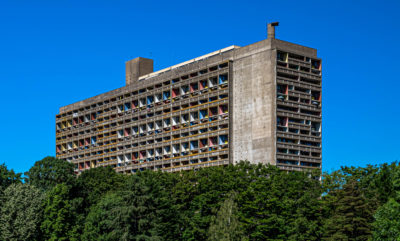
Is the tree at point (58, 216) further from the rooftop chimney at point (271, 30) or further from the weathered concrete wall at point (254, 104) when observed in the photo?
the rooftop chimney at point (271, 30)

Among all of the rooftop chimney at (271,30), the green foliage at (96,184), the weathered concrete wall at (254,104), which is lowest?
the green foliage at (96,184)

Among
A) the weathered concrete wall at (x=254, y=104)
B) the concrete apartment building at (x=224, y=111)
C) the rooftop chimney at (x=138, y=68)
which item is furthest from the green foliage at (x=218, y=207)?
the rooftop chimney at (x=138, y=68)

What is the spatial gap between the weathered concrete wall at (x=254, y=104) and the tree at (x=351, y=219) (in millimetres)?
33812

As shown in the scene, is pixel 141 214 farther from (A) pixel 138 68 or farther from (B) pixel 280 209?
(A) pixel 138 68

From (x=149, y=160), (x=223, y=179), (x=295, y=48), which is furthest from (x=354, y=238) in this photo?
(x=149, y=160)

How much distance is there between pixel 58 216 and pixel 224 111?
135 ft

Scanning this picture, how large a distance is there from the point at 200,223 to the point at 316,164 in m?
38.1

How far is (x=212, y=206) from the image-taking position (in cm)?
10369

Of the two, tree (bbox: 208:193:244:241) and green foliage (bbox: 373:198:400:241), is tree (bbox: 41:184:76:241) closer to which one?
tree (bbox: 208:193:244:241)

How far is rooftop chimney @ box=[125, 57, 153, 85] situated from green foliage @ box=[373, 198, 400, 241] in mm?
98256

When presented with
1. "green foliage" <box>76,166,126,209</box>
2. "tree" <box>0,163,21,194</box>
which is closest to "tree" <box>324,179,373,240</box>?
"green foliage" <box>76,166,126,209</box>

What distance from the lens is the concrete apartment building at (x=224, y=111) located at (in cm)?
12762

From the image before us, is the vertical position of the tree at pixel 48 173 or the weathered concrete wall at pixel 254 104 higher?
the weathered concrete wall at pixel 254 104

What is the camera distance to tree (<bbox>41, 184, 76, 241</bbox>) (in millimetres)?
115250
